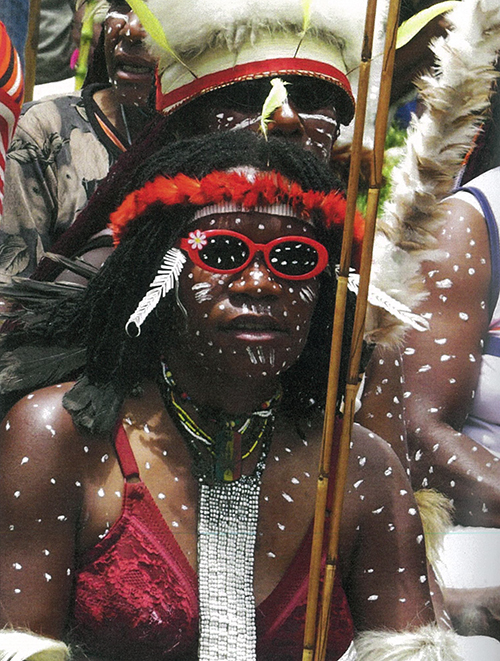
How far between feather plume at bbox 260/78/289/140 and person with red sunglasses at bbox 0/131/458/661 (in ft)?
0.20

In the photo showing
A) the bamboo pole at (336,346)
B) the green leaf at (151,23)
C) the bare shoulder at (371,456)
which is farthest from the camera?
the bare shoulder at (371,456)

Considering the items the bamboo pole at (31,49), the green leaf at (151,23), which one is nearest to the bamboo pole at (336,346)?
the green leaf at (151,23)

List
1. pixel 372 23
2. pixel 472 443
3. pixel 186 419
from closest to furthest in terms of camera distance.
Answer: pixel 372 23
pixel 186 419
pixel 472 443

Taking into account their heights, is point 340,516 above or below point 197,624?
above

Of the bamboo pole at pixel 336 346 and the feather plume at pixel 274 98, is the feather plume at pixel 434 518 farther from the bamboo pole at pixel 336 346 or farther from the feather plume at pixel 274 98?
the feather plume at pixel 274 98

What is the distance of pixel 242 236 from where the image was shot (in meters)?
1.84

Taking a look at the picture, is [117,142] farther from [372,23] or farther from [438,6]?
[438,6]

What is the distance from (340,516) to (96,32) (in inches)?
46.4

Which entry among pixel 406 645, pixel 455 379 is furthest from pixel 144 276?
pixel 406 645

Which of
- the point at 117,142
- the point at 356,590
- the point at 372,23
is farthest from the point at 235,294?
the point at 356,590

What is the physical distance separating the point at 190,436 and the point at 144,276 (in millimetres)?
350

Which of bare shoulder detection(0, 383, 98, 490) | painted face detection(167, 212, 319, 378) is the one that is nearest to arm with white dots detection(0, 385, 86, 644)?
bare shoulder detection(0, 383, 98, 490)

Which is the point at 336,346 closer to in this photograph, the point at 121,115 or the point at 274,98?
the point at 274,98

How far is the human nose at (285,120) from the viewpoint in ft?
6.26
